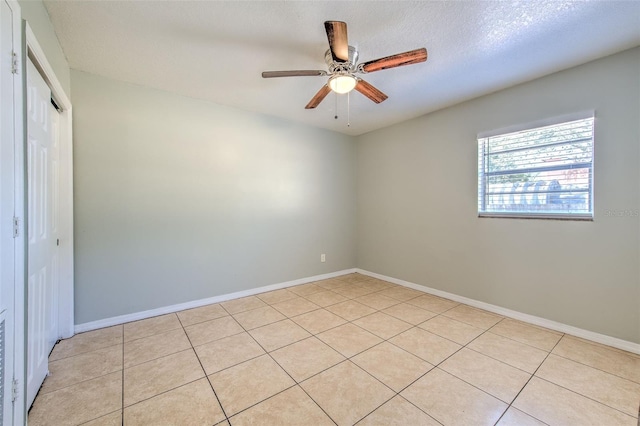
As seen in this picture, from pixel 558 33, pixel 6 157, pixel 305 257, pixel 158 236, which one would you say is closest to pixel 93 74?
pixel 158 236

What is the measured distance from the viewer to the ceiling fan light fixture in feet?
6.65

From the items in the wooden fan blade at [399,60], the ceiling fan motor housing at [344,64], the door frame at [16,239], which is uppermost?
the ceiling fan motor housing at [344,64]

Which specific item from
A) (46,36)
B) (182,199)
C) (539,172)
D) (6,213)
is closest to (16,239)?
(6,213)

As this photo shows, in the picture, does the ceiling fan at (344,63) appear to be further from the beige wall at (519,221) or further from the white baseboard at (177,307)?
the white baseboard at (177,307)

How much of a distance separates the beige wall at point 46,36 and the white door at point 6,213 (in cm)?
36

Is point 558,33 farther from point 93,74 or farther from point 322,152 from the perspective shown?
point 93,74

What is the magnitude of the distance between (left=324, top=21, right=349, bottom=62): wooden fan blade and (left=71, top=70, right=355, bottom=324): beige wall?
2.05 metres

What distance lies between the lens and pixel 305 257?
411cm

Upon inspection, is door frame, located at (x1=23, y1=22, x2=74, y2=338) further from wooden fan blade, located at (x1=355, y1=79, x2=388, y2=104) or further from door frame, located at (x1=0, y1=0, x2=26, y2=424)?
wooden fan blade, located at (x1=355, y1=79, x2=388, y2=104)

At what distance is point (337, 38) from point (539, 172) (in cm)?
249

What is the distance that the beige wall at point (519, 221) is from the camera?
2.17m

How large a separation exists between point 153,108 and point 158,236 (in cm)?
144

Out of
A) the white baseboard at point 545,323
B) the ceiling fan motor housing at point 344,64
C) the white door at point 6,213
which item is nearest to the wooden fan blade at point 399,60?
the ceiling fan motor housing at point 344,64

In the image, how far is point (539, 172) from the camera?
262 cm
